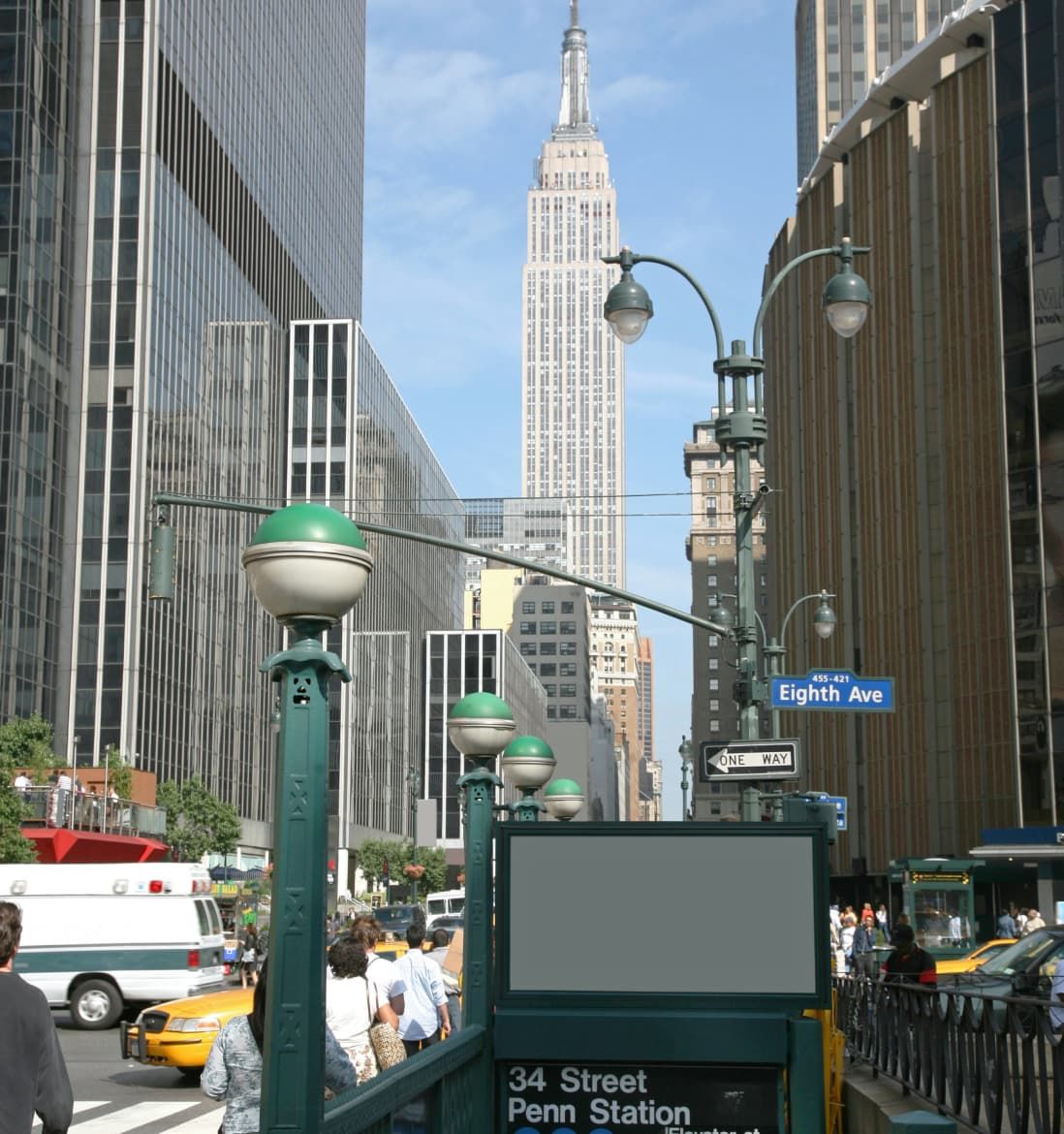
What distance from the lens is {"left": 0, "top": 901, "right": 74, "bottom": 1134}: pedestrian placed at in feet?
20.4

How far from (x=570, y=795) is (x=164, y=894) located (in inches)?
357

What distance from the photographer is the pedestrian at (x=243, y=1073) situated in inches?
283

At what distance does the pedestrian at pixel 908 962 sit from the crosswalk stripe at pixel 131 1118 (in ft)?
21.7

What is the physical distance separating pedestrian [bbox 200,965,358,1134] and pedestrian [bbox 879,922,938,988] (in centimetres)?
954

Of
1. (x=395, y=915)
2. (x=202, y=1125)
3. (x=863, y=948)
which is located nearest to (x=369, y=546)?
(x=395, y=915)

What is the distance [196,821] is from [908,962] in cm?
5743

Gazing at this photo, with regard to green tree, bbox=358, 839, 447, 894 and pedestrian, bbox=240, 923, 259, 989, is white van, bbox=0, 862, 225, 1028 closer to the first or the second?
pedestrian, bbox=240, 923, 259, 989

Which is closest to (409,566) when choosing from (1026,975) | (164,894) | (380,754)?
(380,754)

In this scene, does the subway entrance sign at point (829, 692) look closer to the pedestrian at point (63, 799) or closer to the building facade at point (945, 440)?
the pedestrian at point (63, 799)

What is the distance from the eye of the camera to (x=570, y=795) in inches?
815

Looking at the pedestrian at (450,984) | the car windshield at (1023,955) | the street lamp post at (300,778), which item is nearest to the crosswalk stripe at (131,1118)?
the pedestrian at (450,984)

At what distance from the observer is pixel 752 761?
1681 centimetres

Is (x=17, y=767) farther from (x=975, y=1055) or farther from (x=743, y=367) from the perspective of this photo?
(x=975, y=1055)

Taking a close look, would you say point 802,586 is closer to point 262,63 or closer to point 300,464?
point 300,464
